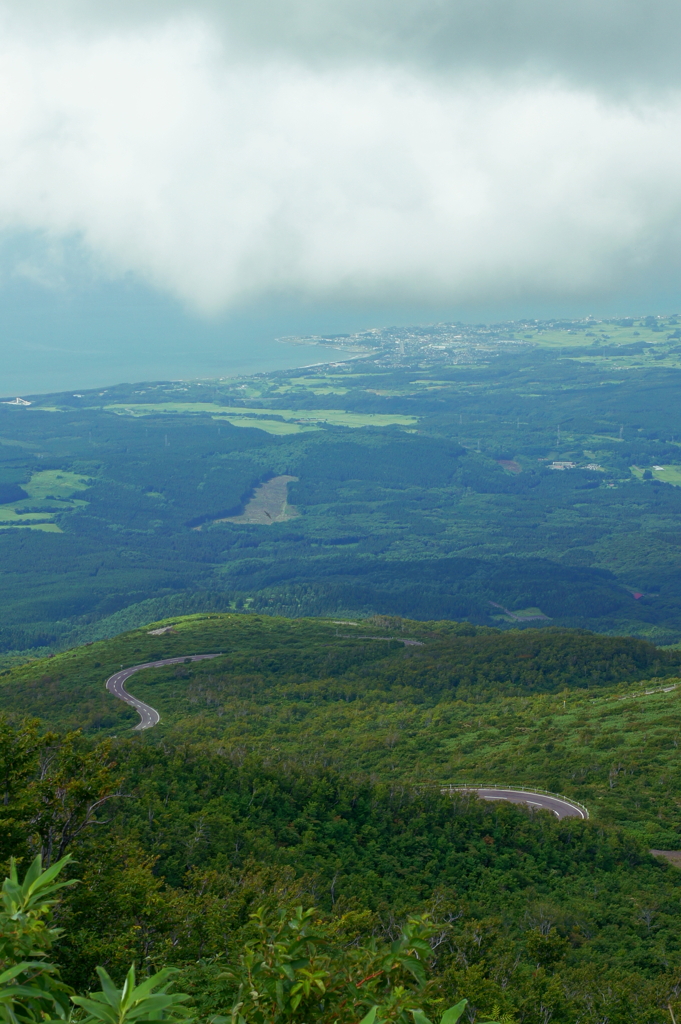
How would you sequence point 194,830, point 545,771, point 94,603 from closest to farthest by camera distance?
point 194,830, point 545,771, point 94,603

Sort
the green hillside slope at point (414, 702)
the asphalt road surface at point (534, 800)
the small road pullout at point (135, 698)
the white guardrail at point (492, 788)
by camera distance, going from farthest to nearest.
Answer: the small road pullout at point (135, 698) < the green hillside slope at point (414, 702) < the white guardrail at point (492, 788) < the asphalt road surface at point (534, 800)

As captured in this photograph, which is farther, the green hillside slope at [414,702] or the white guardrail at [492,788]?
the green hillside slope at [414,702]

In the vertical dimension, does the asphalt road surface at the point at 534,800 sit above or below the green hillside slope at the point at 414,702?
above

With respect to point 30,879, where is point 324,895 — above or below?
below

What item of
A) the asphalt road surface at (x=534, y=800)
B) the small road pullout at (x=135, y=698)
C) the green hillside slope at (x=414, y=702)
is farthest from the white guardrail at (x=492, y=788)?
the small road pullout at (x=135, y=698)

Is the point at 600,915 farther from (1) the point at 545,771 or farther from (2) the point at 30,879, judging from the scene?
(2) the point at 30,879

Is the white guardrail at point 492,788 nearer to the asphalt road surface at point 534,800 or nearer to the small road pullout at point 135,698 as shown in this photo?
the asphalt road surface at point 534,800

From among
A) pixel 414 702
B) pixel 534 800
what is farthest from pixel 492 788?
pixel 414 702

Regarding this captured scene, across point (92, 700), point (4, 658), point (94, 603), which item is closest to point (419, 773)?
point (92, 700)
